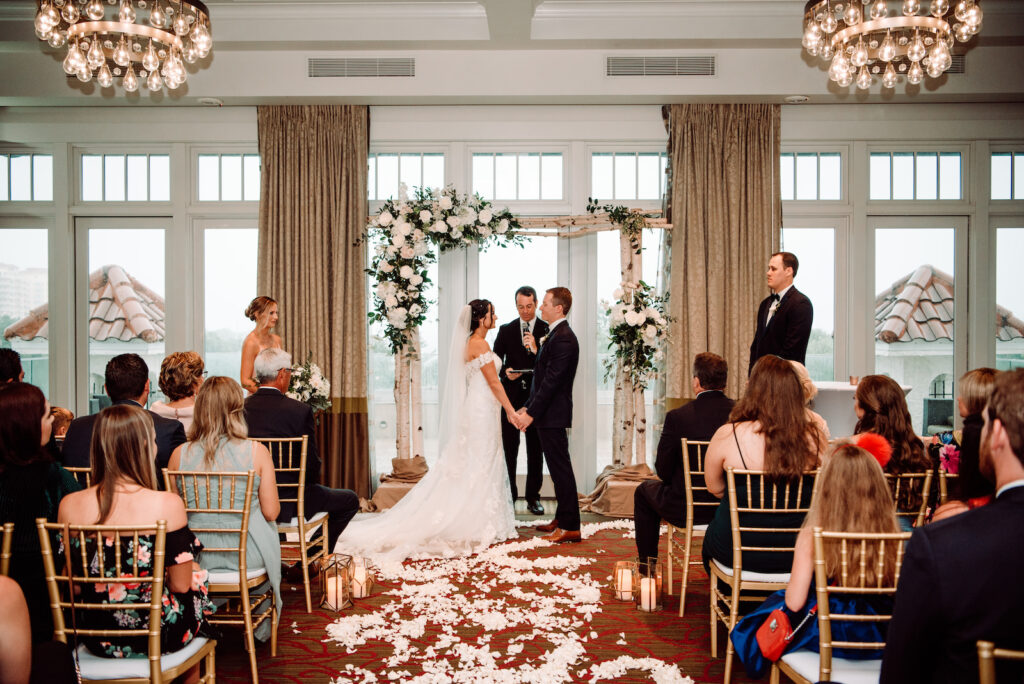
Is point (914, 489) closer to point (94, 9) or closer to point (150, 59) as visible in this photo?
point (150, 59)

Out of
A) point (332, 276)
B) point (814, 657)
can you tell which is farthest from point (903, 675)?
point (332, 276)

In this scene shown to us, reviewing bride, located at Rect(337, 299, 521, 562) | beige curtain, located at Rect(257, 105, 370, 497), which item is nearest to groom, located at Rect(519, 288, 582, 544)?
bride, located at Rect(337, 299, 521, 562)

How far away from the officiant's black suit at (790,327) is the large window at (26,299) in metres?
6.65

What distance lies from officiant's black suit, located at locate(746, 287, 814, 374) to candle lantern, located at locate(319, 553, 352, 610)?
2.91 m

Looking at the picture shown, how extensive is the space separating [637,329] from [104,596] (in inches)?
180

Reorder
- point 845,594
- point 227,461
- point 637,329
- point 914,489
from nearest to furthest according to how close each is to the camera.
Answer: point 845,594, point 914,489, point 227,461, point 637,329

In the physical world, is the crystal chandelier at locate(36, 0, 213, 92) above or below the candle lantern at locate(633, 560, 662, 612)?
above

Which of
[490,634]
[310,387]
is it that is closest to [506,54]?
[310,387]

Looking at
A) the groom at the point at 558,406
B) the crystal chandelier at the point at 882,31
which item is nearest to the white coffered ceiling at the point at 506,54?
the crystal chandelier at the point at 882,31

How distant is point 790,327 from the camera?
4.80m

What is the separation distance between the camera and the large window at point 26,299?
6887 mm

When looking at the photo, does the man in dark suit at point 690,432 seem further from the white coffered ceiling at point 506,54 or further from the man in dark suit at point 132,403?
the white coffered ceiling at point 506,54

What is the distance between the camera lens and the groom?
17.2 ft

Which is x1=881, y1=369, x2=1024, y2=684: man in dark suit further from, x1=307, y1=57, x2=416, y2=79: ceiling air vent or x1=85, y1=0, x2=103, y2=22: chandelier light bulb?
x1=307, y1=57, x2=416, y2=79: ceiling air vent
